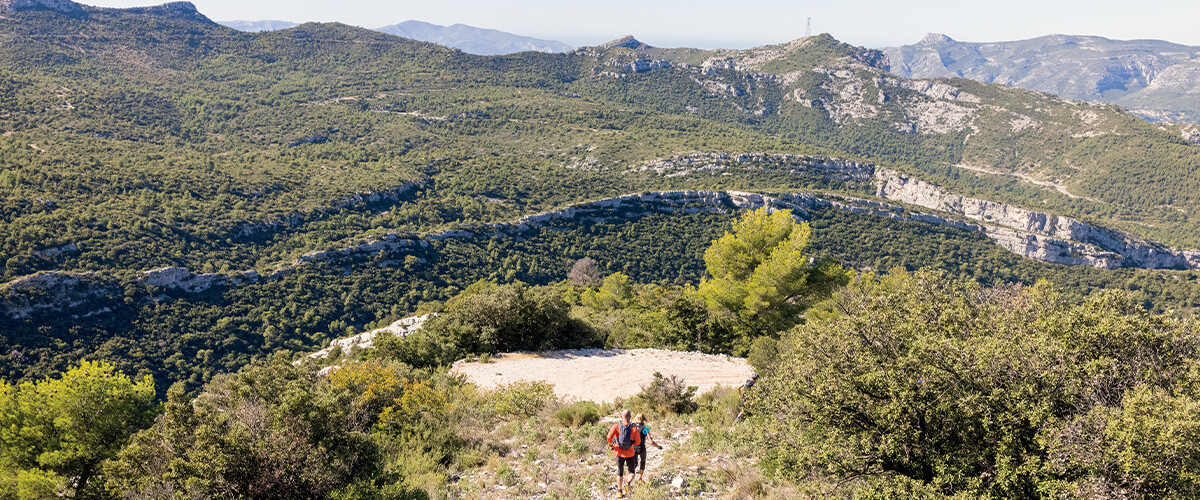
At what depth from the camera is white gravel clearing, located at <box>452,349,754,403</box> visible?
62.4 ft

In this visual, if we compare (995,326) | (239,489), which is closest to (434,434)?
(239,489)

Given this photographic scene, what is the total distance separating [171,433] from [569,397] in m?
11.3

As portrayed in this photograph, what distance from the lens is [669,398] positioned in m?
15.2

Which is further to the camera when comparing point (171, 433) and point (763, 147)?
point (763, 147)

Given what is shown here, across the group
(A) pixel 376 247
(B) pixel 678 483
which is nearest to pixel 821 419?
(B) pixel 678 483

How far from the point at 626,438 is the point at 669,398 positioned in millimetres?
5705

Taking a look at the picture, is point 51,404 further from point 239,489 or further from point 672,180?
point 672,180

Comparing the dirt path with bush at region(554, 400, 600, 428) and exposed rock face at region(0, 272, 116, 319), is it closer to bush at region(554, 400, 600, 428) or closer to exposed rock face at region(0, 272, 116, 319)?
bush at region(554, 400, 600, 428)

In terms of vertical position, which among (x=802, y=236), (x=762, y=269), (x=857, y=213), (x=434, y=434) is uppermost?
(x=802, y=236)

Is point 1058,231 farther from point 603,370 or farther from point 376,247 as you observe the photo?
point 376,247

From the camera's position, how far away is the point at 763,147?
140500mm

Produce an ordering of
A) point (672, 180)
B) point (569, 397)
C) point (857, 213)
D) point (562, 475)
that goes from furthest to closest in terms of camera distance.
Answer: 1. point (672, 180)
2. point (857, 213)
3. point (569, 397)
4. point (562, 475)

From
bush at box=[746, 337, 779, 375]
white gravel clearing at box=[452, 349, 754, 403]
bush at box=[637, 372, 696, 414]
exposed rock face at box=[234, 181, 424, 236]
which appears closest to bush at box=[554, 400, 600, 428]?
bush at box=[637, 372, 696, 414]

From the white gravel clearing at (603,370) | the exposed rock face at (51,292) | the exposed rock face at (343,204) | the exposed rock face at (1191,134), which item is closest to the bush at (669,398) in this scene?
the white gravel clearing at (603,370)
